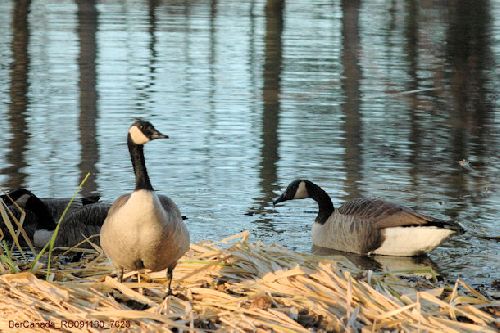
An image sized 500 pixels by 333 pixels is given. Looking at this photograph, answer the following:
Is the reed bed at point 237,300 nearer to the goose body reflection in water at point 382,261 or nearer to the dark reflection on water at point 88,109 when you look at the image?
the goose body reflection in water at point 382,261

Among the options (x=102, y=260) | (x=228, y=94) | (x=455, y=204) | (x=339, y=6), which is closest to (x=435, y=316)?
(x=102, y=260)

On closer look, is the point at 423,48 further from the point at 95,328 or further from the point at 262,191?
the point at 95,328

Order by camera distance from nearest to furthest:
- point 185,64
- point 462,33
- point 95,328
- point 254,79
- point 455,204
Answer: point 95,328 → point 455,204 → point 254,79 → point 185,64 → point 462,33

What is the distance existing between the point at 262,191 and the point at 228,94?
6506 mm

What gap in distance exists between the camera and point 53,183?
12.9 metres

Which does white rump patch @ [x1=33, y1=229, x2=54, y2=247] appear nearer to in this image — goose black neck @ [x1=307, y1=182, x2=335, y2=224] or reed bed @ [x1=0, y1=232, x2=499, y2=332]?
goose black neck @ [x1=307, y1=182, x2=335, y2=224]

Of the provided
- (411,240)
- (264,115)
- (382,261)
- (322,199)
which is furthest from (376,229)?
(264,115)

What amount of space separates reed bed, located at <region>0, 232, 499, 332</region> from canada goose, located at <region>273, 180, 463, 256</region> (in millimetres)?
2640

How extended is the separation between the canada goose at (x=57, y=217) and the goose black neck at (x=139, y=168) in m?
2.68

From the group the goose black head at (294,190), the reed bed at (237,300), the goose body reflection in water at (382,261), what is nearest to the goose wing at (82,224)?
the goose black head at (294,190)

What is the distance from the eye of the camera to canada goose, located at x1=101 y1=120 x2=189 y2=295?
7.20 meters

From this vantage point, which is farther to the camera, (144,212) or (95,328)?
(144,212)

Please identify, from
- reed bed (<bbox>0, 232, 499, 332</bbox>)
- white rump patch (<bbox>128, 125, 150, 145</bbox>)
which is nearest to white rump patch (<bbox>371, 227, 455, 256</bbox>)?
reed bed (<bbox>0, 232, 499, 332</bbox>)

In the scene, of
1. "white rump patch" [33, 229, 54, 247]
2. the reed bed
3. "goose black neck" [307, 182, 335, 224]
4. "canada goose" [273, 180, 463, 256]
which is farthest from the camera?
"goose black neck" [307, 182, 335, 224]
